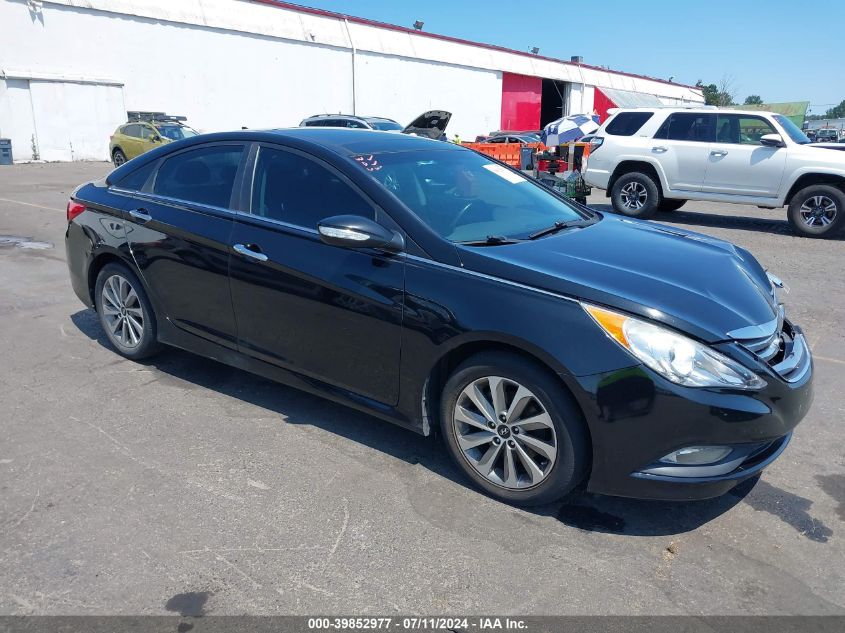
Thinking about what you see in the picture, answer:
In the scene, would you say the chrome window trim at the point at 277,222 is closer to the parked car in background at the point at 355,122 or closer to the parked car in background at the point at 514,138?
the parked car in background at the point at 355,122

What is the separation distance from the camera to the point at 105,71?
25906 millimetres

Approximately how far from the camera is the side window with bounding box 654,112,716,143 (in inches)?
438

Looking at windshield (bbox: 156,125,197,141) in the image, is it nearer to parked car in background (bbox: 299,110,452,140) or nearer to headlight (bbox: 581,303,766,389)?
parked car in background (bbox: 299,110,452,140)

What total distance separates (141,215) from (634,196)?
929 cm

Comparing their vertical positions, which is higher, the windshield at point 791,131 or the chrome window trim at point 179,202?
the windshield at point 791,131

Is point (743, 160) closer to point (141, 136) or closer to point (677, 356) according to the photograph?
point (677, 356)

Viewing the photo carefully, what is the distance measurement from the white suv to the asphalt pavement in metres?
6.75

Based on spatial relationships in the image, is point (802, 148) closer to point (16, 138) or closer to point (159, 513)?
point (159, 513)

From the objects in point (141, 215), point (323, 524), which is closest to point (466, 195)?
point (323, 524)

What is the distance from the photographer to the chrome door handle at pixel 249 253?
3.79 m

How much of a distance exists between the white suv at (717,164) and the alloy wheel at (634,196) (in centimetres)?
2

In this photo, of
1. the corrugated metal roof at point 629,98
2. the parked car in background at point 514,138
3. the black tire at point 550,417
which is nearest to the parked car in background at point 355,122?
the parked car in background at point 514,138

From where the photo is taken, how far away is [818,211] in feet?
33.6

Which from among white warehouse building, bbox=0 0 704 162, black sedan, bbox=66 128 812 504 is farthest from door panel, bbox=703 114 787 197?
white warehouse building, bbox=0 0 704 162
